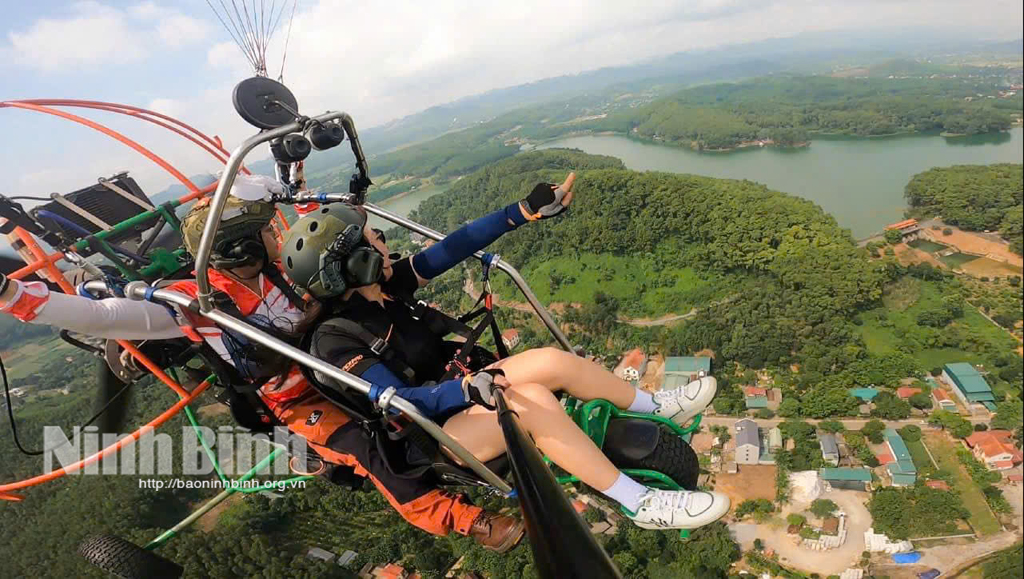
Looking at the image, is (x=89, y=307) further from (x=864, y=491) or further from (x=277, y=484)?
(x=864, y=491)

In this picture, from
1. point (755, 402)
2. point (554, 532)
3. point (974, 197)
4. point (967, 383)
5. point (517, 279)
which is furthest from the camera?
point (974, 197)

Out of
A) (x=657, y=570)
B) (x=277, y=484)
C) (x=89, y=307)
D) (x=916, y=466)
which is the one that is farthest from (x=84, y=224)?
(x=916, y=466)

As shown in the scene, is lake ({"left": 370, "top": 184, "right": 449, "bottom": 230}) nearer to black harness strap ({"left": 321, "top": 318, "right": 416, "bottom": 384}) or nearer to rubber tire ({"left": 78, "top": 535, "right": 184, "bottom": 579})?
rubber tire ({"left": 78, "top": 535, "right": 184, "bottom": 579})

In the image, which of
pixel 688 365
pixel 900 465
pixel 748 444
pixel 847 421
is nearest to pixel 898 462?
pixel 900 465

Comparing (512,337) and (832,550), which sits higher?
(512,337)

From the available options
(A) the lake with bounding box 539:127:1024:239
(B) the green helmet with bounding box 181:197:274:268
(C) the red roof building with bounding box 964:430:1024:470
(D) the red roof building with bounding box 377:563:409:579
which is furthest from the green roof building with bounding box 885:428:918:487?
(A) the lake with bounding box 539:127:1024:239

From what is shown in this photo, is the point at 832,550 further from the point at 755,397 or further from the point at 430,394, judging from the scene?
the point at 430,394
